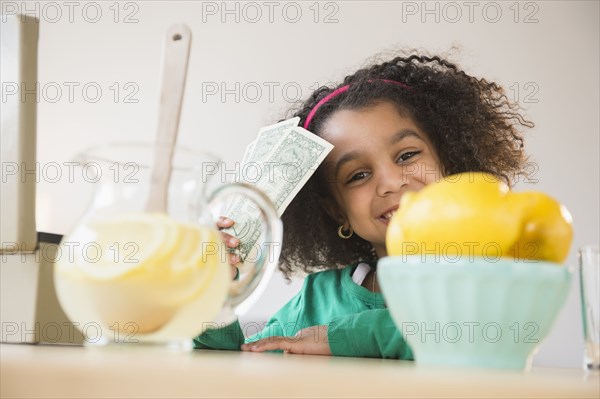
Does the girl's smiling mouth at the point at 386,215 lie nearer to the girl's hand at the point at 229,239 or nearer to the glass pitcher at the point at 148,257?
the girl's hand at the point at 229,239

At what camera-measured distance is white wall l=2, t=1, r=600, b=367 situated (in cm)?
304

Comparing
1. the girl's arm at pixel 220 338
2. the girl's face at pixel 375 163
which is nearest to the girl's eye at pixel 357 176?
the girl's face at pixel 375 163

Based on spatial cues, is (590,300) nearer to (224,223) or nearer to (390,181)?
(224,223)

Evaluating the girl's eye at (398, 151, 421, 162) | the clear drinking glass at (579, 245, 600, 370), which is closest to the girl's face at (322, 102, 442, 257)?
the girl's eye at (398, 151, 421, 162)

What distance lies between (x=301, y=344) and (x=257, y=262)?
0.43 meters

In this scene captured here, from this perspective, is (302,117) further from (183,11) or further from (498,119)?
(183,11)

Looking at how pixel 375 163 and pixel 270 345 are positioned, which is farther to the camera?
pixel 375 163

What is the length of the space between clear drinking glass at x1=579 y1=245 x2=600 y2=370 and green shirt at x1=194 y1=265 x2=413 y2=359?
0.43m

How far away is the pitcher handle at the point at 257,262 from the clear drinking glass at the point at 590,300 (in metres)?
0.21

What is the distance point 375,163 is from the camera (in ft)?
4.47

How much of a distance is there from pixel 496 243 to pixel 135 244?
0.75 feet

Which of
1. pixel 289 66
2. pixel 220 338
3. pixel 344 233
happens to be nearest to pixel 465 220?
pixel 220 338

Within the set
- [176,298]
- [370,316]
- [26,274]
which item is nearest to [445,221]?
[176,298]

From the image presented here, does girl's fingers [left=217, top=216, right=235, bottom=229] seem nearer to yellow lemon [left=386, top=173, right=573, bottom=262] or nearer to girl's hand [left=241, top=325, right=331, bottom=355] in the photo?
girl's hand [left=241, top=325, right=331, bottom=355]
